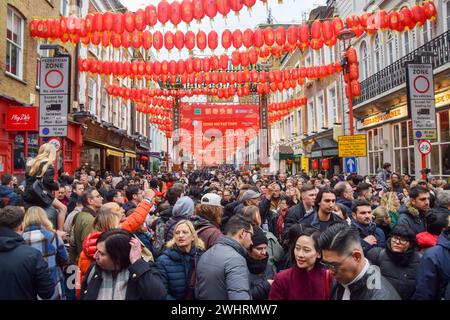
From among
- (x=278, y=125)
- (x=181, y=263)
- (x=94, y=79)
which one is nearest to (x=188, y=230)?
(x=181, y=263)

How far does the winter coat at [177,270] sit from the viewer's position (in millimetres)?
3145

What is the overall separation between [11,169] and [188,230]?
38.6ft

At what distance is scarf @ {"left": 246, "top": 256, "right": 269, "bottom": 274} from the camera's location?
10.8 ft

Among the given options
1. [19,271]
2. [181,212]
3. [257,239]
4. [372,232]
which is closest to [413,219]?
[372,232]

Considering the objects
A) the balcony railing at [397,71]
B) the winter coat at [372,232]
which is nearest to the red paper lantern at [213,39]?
the balcony railing at [397,71]

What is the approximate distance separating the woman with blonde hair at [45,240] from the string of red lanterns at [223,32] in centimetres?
816

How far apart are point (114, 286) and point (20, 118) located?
11345 millimetres

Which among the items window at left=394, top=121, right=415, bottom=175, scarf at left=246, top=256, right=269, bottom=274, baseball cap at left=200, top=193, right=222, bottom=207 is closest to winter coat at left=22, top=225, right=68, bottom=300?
baseball cap at left=200, top=193, right=222, bottom=207

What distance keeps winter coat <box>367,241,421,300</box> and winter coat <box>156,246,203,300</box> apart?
1.88 m

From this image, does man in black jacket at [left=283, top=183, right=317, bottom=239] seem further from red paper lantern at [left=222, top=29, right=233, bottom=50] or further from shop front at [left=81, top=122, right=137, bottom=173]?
shop front at [left=81, top=122, right=137, bottom=173]

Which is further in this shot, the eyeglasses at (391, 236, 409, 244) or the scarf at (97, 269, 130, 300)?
the eyeglasses at (391, 236, 409, 244)

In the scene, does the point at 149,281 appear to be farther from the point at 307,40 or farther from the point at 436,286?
the point at 307,40

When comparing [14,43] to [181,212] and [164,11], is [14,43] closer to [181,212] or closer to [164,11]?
[164,11]

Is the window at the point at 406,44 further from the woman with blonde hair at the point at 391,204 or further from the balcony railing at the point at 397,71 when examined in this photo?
the woman with blonde hair at the point at 391,204
